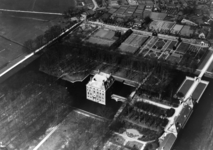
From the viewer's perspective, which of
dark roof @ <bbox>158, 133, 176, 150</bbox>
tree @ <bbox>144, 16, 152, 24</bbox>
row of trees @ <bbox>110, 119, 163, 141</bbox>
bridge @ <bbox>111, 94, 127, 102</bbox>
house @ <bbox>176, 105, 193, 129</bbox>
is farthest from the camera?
tree @ <bbox>144, 16, 152, 24</bbox>

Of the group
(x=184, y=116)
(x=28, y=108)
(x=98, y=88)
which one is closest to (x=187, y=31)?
(x=184, y=116)

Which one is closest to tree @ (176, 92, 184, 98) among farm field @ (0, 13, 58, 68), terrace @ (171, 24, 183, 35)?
terrace @ (171, 24, 183, 35)

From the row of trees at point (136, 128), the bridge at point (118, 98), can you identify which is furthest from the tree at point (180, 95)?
the row of trees at point (136, 128)

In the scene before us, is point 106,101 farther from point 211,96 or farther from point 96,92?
point 211,96

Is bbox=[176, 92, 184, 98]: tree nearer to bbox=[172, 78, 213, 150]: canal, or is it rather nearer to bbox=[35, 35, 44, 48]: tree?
bbox=[172, 78, 213, 150]: canal

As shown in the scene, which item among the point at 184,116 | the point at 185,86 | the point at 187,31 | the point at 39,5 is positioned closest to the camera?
the point at 184,116

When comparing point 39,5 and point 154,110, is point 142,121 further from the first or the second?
point 39,5

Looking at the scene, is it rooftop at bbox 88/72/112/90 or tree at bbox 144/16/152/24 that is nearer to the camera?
rooftop at bbox 88/72/112/90
